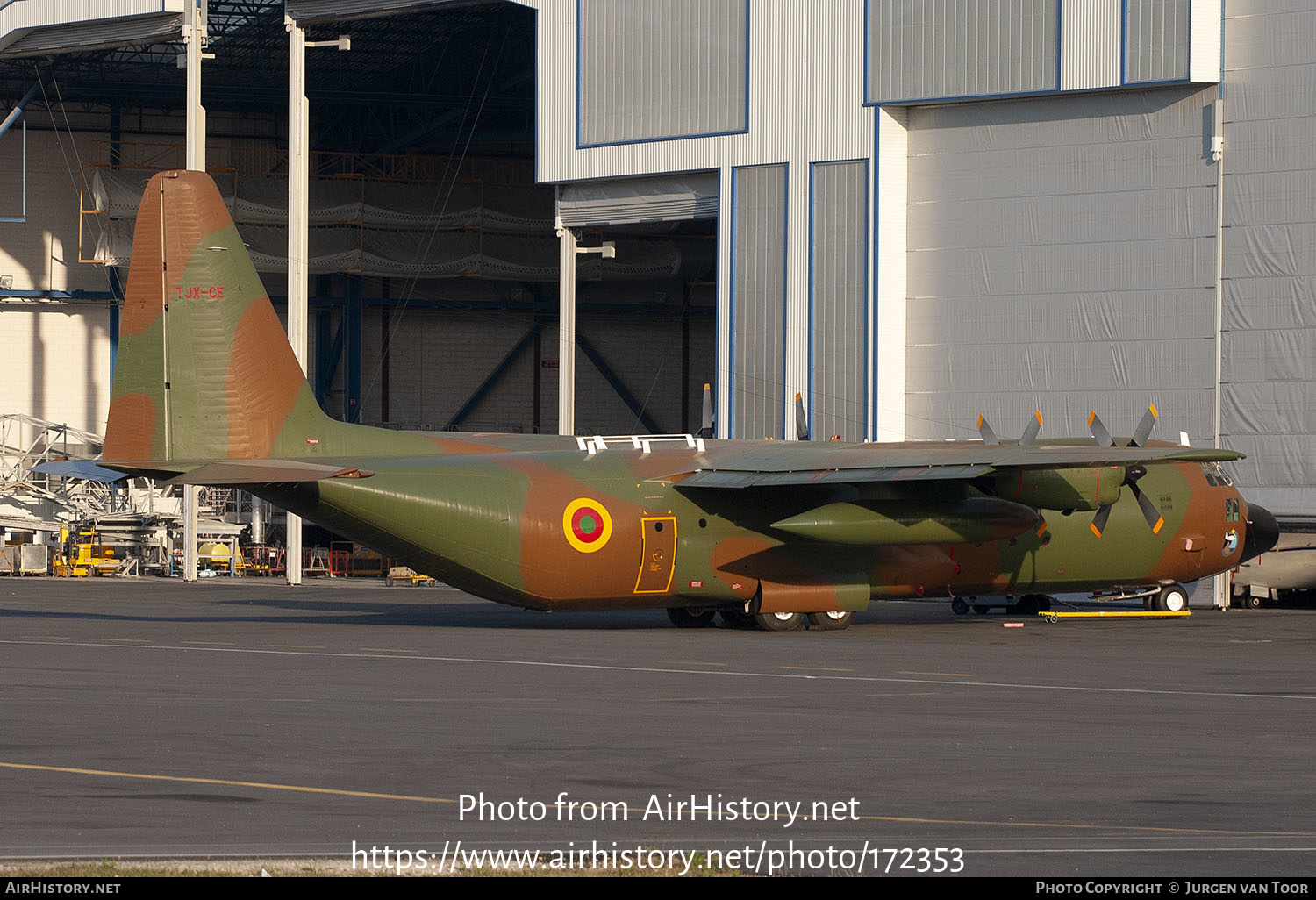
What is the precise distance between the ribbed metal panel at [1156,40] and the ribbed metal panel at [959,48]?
2013mm

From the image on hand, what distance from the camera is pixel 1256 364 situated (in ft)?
138

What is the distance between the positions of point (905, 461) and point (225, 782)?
18348 millimetres

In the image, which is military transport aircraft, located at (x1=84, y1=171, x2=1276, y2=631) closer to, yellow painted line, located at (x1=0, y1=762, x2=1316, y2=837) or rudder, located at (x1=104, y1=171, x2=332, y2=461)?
rudder, located at (x1=104, y1=171, x2=332, y2=461)

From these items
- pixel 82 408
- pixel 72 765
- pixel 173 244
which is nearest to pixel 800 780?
pixel 72 765

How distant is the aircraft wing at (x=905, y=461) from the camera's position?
28.3 m

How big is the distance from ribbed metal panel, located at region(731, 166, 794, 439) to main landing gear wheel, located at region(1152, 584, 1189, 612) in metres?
13.4

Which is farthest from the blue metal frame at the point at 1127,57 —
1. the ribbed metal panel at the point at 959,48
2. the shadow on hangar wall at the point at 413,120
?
the shadow on hangar wall at the point at 413,120

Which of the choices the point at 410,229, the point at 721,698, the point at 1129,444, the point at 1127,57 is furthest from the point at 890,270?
the point at 410,229

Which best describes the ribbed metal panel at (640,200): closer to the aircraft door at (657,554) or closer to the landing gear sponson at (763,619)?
the landing gear sponson at (763,619)

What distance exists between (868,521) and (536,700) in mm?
12316

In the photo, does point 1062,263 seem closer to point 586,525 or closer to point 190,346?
point 586,525

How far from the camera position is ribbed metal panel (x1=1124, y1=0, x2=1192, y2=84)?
42.2 meters

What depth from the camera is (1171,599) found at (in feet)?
124

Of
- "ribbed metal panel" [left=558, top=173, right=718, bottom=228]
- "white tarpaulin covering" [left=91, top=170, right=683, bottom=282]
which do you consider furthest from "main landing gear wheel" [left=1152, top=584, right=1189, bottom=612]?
"white tarpaulin covering" [left=91, top=170, right=683, bottom=282]
